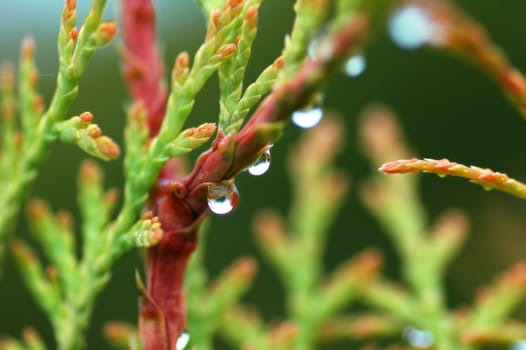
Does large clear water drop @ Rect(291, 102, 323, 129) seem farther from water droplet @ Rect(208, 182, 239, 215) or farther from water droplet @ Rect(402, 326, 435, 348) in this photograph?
water droplet @ Rect(402, 326, 435, 348)

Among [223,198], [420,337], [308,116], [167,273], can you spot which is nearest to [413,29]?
[308,116]

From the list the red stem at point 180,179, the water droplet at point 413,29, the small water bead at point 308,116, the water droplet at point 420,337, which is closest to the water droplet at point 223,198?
the red stem at point 180,179

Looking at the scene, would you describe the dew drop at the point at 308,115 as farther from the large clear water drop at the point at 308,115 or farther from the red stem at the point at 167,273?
the red stem at the point at 167,273

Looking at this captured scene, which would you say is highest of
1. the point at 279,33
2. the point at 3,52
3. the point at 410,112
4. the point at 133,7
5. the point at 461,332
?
the point at 3,52

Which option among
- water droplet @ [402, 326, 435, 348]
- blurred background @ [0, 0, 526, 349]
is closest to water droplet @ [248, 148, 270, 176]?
water droplet @ [402, 326, 435, 348]

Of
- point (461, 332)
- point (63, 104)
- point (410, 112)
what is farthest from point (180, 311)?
point (410, 112)

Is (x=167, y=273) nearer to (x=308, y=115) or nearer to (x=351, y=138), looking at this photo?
(x=308, y=115)

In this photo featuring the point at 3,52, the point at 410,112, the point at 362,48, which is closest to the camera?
the point at 362,48

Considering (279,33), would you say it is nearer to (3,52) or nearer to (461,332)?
(3,52)

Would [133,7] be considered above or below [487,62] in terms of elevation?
above
